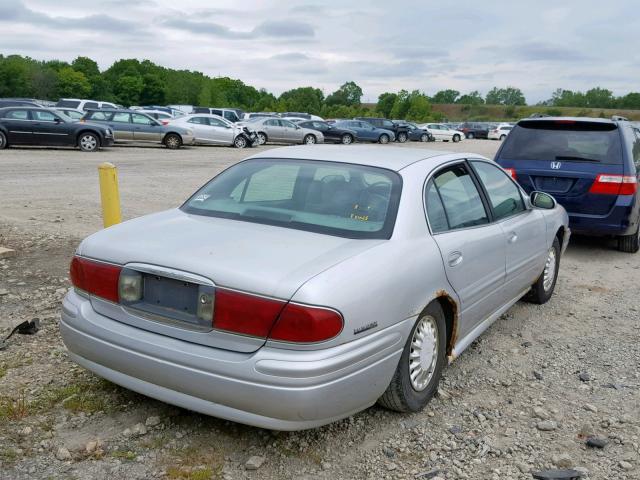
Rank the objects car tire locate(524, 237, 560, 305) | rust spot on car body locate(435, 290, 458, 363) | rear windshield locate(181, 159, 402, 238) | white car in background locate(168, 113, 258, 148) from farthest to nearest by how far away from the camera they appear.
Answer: white car in background locate(168, 113, 258, 148), car tire locate(524, 237, 560, 305), rust spot on car body locate(435, 290, 458, 363), rear windshield locate(181, 159, 402, 238)

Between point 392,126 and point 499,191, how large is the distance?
37.6 meters

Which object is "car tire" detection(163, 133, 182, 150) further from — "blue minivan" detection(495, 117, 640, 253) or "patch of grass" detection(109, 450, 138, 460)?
"patch of grass" detection(109, 450, 138, 460)

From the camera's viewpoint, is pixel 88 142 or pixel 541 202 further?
pixel 88 142

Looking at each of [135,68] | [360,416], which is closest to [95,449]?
[360,416]

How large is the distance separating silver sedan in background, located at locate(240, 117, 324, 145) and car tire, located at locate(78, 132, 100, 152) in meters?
10.2

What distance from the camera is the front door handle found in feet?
11.8

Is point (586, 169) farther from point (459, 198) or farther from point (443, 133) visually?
point (443, 133)

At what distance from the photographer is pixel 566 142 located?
7.70 m

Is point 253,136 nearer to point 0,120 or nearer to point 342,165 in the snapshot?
point 0,120

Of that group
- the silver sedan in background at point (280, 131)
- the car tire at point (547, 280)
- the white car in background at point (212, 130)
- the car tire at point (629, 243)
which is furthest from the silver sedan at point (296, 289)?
the silver sedan in background at point (280, 131)

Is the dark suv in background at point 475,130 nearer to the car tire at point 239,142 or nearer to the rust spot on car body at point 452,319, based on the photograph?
the car tire at point 239,142

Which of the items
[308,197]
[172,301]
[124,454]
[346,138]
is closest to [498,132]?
[346,138]

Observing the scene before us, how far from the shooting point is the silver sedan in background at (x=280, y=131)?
99.6 ft

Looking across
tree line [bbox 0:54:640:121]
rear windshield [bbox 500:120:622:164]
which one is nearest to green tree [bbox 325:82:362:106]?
tree line [bbox 0:54:640:121]
